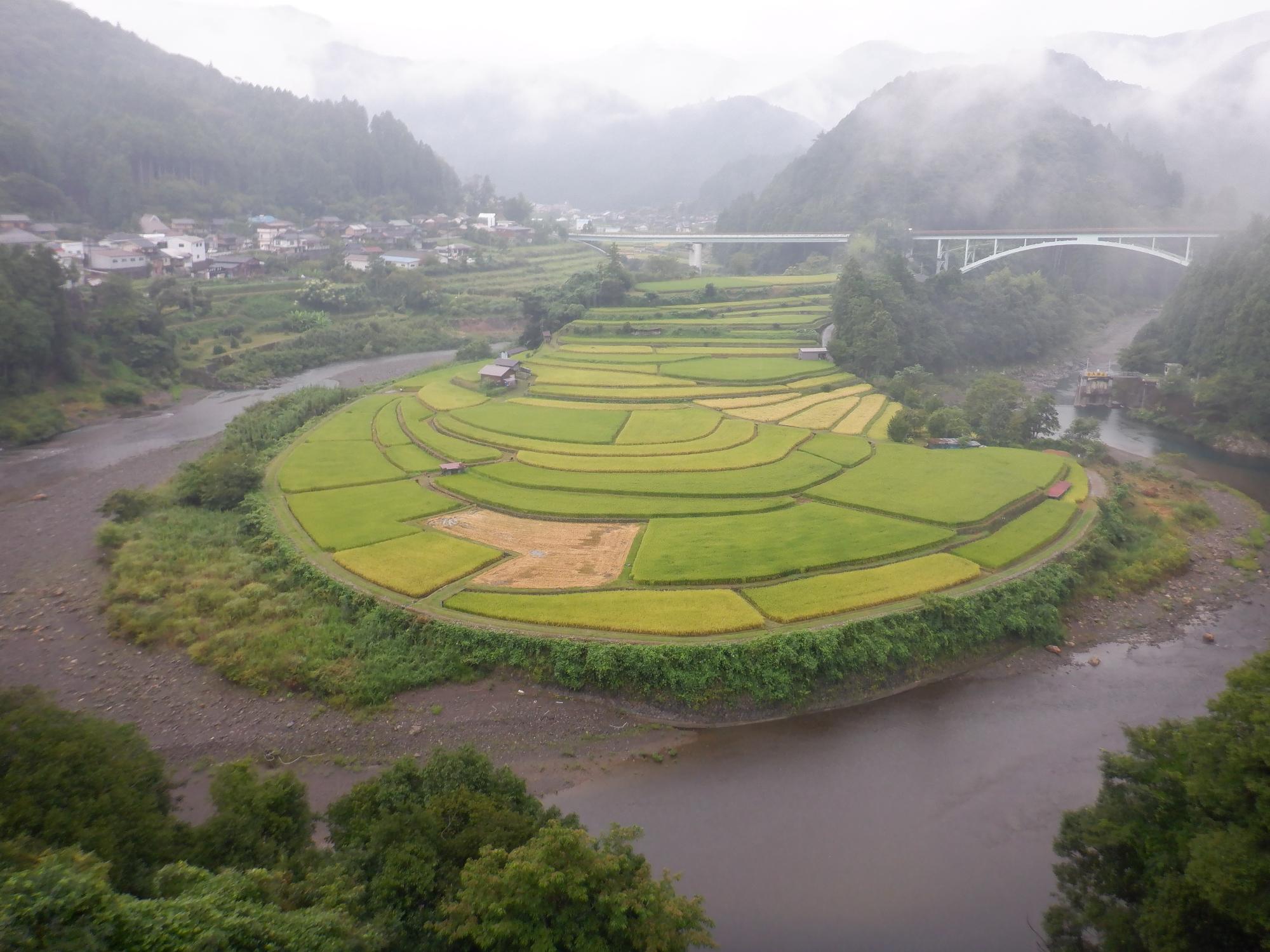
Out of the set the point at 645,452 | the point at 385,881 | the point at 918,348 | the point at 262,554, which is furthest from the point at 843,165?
the point at 385,881

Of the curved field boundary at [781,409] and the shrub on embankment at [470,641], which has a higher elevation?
the curved field boundary at [781,409]

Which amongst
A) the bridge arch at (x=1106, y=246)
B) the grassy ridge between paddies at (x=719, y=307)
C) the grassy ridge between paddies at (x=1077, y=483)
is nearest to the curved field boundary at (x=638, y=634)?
the grassy ridge between paddies at (x=1077, y=483)

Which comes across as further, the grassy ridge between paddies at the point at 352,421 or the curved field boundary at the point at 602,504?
the grassy ridge between paddies at the point at 352,421

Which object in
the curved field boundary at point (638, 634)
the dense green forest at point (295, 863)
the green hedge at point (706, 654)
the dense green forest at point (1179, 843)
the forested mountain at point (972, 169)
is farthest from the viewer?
the forested mountain at point (972, 169)

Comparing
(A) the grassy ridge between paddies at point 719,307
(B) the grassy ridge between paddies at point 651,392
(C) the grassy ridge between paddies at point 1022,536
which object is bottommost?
(C) the grassy ridge between paddies at point 1022,536

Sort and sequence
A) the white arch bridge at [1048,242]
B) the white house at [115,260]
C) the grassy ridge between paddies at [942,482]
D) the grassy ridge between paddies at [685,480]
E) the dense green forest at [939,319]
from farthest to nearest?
the white house at [115,260], the white arch bridge at [1048,242], the dense green forest at [939,319], the grassy ridge between paddies at [685,480], the grassy ridge between paddies at [942,482]

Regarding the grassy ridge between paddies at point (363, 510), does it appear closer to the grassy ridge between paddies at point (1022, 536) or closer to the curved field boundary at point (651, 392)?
the curved field boundary at point (651, 392)

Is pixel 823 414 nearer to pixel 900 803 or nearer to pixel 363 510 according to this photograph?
pixel 363 510

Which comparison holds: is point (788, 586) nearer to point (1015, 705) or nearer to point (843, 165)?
point (1015, 705)
